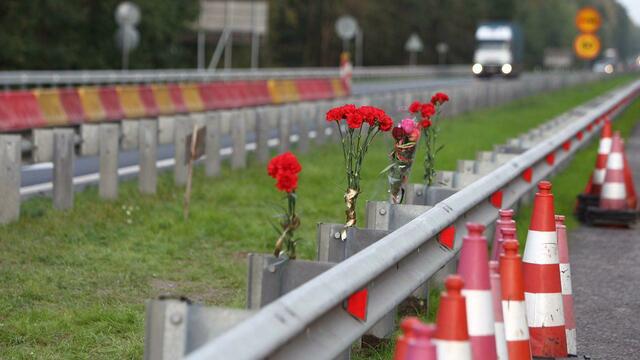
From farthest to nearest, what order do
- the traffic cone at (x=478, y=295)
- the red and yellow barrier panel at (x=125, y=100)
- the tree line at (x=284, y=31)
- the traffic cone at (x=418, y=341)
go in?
the tree line at (x=284, y=31) < the red and yellow barrier panel at (x=125, y=100) < the traffic cone at (x=478, y=295) < the traffic cone at (x=418, y=341)

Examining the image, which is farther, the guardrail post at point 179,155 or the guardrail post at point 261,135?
the guardrail post at point 261,135

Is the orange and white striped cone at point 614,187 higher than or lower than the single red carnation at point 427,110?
lower

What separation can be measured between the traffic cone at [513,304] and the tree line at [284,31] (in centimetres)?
4369

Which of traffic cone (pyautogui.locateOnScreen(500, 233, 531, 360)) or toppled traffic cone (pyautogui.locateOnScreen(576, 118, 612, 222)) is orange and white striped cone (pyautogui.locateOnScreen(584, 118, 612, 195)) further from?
traffic cone (pyautogui.locateOnScreen(500, 233, 531, 360))

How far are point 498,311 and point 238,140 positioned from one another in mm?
12887

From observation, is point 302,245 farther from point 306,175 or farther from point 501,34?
point 501,34

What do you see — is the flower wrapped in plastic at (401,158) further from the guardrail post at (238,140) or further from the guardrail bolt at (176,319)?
the guardrail post at (238,140)

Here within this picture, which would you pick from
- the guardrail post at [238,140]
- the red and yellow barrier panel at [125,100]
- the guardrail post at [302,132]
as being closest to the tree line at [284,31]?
the red and yellow barrier panel at [125,100]

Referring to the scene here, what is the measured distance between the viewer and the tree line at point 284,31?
172ft

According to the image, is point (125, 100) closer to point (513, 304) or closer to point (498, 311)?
point (513, 304)

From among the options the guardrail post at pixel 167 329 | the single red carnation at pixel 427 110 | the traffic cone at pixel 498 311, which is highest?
the single red carnation at pixel 427 110

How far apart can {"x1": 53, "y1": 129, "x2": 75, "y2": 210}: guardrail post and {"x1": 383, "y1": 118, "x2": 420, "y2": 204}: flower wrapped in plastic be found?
4.58m

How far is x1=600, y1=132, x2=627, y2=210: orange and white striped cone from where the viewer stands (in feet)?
44.9

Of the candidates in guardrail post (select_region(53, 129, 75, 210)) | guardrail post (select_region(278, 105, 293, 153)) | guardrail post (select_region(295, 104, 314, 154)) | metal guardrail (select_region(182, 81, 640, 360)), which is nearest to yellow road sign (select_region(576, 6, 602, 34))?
guardrail post (select_region(295, 104, 314, 154))
